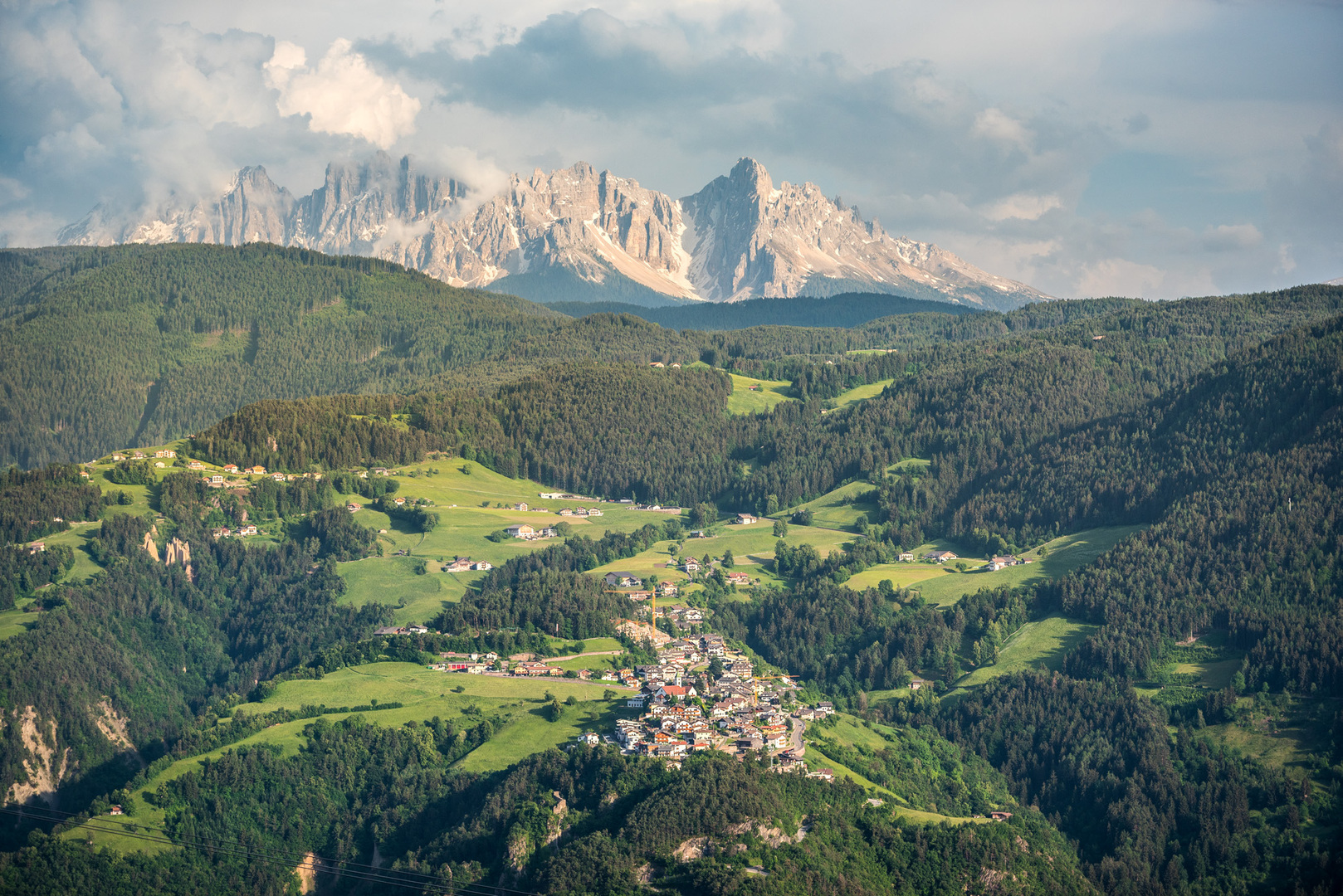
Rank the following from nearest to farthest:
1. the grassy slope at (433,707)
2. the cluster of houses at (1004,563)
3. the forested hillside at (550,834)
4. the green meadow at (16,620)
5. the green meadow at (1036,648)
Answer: the forested hillside at (550,834), the grassy slope at (433,707), the green meadow at (16,620), the green meadow at (1036,648), the cluster of houses at (1004,563)

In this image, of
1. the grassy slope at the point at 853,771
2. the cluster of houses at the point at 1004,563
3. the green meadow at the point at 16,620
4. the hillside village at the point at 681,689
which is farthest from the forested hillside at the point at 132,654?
the cluster of houses at the point at 1004,563

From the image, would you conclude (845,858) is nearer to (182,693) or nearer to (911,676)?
(911,676)

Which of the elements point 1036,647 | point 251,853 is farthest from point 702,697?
point 1036,647

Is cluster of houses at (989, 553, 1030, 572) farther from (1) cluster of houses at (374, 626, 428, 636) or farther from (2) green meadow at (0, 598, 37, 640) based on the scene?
(2) green meadow at (0, 598, 37, 640)

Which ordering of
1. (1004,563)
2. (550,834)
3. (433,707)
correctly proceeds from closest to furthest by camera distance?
(550,834) < (433,707) < (1004,563)

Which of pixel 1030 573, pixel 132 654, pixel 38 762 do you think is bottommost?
pixel 38 762

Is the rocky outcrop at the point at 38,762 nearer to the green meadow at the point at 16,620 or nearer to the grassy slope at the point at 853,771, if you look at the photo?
the green meadow at the point at 16,620

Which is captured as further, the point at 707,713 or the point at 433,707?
the point at 433,707

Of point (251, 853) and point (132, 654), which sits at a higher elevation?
point (132, 654)

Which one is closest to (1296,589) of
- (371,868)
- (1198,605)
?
(1198,605)

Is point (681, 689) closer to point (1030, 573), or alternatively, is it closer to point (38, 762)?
point (38, 762)

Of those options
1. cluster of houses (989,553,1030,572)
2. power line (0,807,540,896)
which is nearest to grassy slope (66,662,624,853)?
power line (0,807,540,896)
